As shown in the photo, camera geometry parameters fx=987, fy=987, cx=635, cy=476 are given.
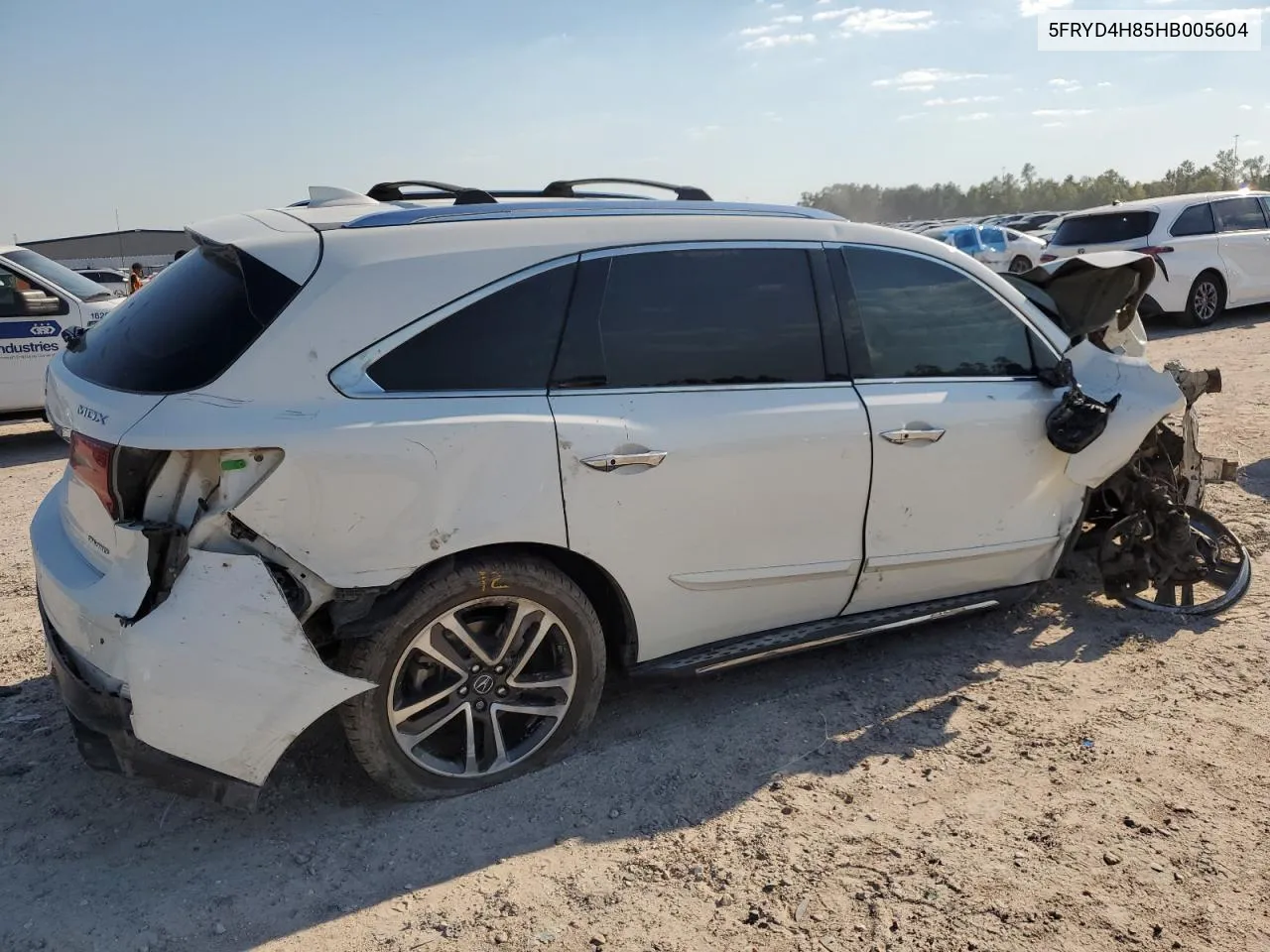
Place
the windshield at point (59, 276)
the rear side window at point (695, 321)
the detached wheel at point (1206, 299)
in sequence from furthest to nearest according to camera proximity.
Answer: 1. the detached wheel at point (1206, 299)
2. the windshield at point (59, 276)
3. the rear side window at point (695, 321)

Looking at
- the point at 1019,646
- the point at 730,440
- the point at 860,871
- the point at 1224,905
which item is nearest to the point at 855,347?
the point at 730,440

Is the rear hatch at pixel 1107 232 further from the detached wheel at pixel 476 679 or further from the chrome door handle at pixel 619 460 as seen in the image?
the detached wheel at pixel 476 679

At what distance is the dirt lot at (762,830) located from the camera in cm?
262

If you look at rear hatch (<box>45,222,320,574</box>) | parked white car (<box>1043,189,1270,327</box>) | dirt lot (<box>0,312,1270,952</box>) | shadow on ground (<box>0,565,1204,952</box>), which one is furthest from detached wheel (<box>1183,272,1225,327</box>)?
rear hatch (<box>45,222,320,574</box>)

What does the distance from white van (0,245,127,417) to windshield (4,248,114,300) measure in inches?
0.7

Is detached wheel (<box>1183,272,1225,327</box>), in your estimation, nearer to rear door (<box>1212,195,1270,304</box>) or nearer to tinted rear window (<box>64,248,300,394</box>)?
rear door (<box>1212,195,1270,304</box>)

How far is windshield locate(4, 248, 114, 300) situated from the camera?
30.1ft

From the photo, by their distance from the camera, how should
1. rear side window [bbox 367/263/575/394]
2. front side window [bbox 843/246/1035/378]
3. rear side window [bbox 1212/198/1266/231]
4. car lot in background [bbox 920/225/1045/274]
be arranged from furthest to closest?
1. car lot in background [bbox 920/225/1045/274]
2. rear side window [bbox 1212/198/1266/231]
3. front side window [bbox 843/246/1035/378]
4. rear side window [bbox 367/263/575/394]

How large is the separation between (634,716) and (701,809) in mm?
642

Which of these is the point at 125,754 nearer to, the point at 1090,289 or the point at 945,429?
the point at 945,429

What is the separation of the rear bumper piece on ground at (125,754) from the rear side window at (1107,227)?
13020mm

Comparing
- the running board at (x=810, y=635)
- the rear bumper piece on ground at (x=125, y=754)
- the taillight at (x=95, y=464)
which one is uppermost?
the taillight at (x=95, y=464)

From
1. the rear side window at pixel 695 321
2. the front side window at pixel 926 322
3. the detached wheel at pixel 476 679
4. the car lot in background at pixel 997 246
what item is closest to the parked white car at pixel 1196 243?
the car lot in background at pixel 997 246

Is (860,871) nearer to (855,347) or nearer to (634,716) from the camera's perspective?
(634,716)
